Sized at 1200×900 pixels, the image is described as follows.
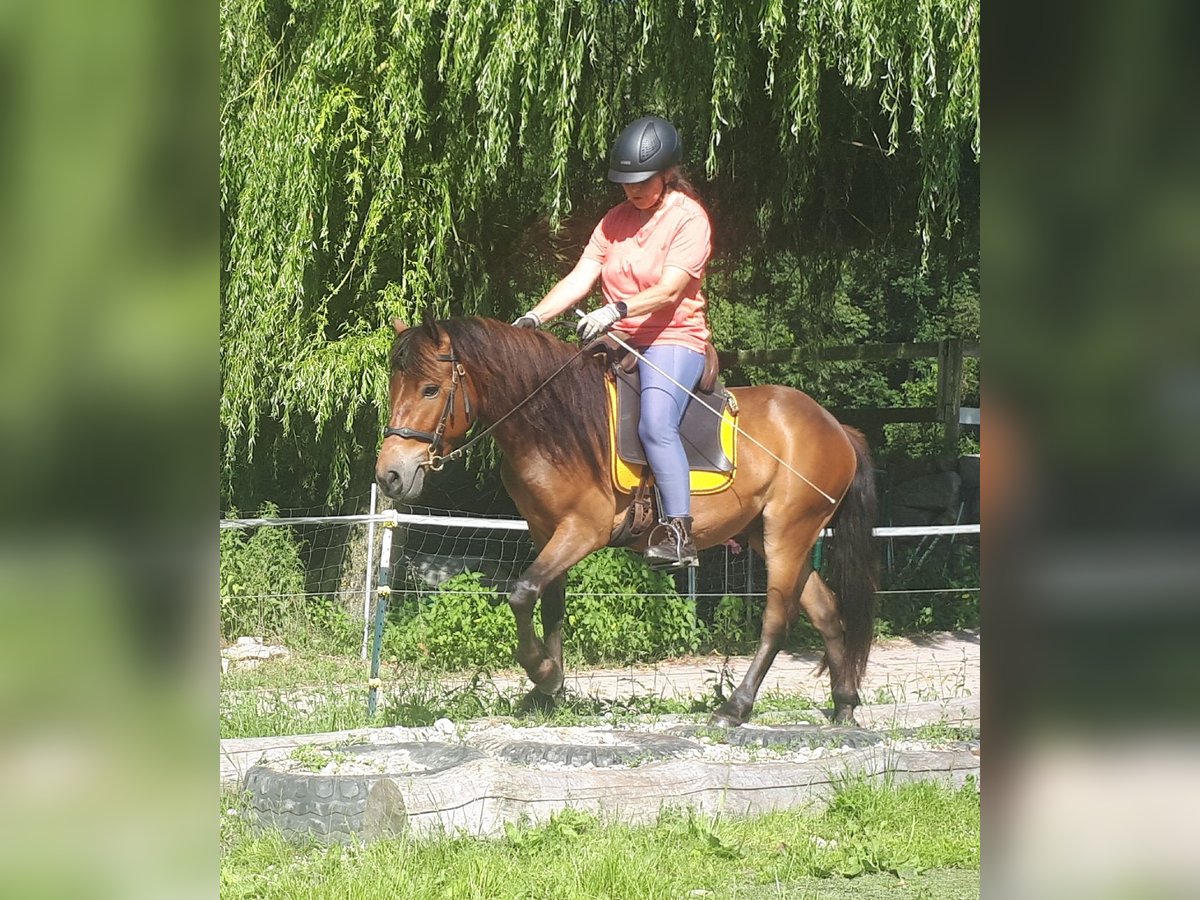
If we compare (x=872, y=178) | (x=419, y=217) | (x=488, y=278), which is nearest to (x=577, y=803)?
(x=488, y=278)

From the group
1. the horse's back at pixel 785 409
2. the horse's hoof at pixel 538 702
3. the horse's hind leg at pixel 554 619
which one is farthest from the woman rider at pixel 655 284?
the horse's hoof at pixel 538 702

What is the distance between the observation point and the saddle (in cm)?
473

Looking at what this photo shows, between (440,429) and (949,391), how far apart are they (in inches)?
90.0

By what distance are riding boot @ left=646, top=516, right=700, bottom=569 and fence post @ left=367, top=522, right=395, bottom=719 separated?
3.72 ft

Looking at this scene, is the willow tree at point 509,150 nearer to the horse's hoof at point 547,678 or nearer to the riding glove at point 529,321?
the riding glove at point 529,321

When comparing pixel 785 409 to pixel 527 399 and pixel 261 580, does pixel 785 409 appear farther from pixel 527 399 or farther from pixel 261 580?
pixel 261 580

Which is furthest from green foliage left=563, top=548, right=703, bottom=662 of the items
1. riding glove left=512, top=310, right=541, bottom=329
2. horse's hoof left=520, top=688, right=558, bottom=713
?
riding glove left=512, top=310, right=541, bottom=329

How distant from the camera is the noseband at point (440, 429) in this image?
4570mm

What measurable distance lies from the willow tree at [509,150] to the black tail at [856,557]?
1076 mm

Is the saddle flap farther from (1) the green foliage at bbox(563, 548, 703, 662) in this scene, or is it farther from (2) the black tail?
(2) the black tail

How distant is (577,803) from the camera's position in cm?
460

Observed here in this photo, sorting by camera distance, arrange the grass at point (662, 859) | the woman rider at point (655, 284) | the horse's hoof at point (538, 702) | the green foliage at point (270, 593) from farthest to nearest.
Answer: the green foliage at point (270, 593), the horse's hoof at point (538, 702), the woman rider at point (655, 284), the grass at point (662, 859)

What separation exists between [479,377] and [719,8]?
193 cm
